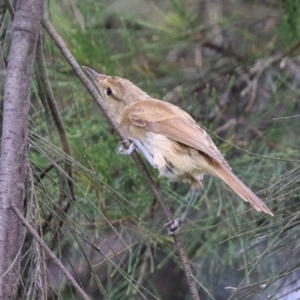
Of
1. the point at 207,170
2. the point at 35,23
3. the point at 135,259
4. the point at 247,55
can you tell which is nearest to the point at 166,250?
the point at 135,259

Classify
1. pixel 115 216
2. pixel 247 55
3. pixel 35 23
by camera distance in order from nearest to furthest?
pixel 35 23
pixel 115 216
pixel 247 55

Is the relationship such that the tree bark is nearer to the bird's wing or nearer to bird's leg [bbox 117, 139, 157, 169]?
bird's leg [bbox 117, 139, 157, 169]

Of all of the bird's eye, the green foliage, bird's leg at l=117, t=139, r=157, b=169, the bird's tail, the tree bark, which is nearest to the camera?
the tree bark

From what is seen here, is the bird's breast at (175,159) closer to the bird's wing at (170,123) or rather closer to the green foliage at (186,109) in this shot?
the bird's wing at (170,123)

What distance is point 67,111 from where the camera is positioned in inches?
132

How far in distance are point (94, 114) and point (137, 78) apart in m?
0.25

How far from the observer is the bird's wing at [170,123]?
2596 millimetres

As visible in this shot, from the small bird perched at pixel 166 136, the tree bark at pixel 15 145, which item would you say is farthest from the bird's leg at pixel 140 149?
the tree bark at pixel 15 145

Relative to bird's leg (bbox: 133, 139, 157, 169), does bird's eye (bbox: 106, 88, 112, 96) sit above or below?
above

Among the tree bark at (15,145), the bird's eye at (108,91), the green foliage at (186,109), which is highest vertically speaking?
the tree bark at (15,145)

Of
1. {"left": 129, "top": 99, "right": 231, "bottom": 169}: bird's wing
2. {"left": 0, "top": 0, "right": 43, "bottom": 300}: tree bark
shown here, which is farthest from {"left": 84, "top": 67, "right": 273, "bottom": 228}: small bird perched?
{"left": 0, "top": 0, "right": 43, "bottom": 300}: tree bark

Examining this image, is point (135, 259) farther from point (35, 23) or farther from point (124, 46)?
point (35, 23)

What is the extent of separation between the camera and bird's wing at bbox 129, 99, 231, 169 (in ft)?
8.52

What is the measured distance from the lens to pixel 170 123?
2.68 m
